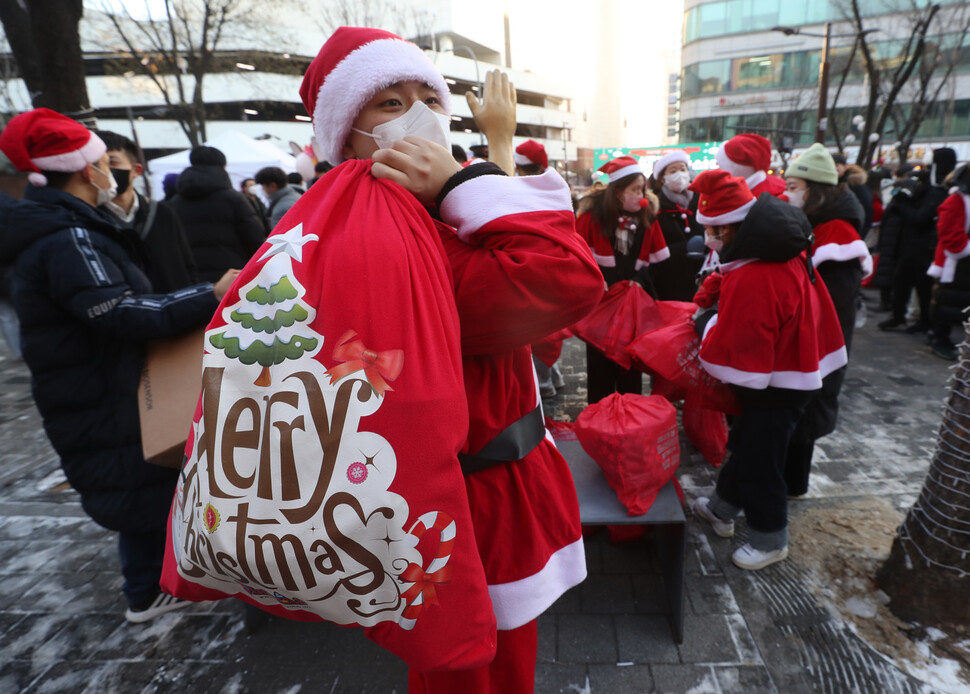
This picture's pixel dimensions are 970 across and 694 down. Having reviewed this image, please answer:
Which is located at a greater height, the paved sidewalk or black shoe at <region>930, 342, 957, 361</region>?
the paved sidewalk

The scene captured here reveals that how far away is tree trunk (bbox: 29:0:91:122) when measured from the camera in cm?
500

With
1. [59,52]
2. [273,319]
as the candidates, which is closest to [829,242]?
[273,319]

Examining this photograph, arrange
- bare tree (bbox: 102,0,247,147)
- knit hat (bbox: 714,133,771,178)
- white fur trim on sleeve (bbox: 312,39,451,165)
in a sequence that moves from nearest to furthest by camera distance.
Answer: white fur trim on sleeve (bbox: 312,39,451,165) → knit hat (bbox: 714,133,771,178) → bare tree (bbox: 102,0,247,147)

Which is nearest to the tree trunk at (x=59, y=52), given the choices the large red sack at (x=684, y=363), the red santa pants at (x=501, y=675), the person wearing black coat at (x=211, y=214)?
the person wearing black coat at (x=211, y=214)

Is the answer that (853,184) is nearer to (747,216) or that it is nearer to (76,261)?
(747,216)

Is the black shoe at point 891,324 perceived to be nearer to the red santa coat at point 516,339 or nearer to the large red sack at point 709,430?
the large red sack at point 709,430

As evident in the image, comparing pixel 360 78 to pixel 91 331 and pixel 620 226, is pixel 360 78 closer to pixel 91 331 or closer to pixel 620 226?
pixel 91 331

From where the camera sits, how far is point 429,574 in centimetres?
101

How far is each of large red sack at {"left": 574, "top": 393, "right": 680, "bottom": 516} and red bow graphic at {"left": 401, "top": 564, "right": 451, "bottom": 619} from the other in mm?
1669

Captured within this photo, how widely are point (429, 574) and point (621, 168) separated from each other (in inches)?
156

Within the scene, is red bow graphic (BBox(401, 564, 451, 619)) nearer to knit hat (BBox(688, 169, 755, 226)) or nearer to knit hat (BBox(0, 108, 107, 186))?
knit hat (BBox(688, 169, 755, 226))

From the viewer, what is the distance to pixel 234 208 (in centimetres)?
518

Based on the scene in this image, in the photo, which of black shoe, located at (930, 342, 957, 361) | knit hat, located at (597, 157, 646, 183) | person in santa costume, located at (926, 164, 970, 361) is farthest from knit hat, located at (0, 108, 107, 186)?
black shoe, located at (930, 342, 957, 361)

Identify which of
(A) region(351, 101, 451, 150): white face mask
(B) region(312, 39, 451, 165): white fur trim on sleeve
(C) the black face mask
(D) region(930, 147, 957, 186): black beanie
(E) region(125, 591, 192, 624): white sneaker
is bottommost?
(E) region(125, 591, 192, 624): white sneaker
